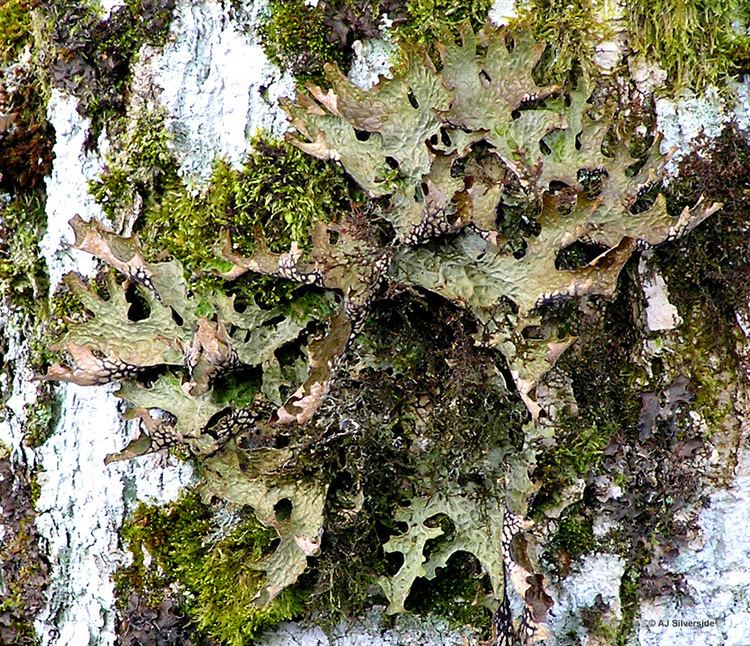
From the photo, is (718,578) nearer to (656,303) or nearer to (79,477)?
(656,303)

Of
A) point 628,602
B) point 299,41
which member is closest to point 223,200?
point 299,41

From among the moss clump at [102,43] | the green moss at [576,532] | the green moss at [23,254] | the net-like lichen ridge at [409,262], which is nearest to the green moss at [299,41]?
the net-like lichen ridge at [409,262]

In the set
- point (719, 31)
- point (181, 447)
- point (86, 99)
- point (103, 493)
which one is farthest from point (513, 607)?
point (86, 99)

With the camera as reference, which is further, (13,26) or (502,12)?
(13,26)

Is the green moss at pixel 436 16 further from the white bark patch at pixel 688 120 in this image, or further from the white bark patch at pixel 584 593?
the white bark patch at pixel 584 593

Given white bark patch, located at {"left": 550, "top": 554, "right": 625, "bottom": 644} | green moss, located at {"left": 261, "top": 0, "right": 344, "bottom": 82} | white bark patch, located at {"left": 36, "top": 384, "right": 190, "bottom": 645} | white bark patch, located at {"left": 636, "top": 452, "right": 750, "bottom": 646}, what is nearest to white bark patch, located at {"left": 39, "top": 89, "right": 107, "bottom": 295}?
white bark patch, located at {"left": 36, "top": 384, "right": 190, "bottom": 645}

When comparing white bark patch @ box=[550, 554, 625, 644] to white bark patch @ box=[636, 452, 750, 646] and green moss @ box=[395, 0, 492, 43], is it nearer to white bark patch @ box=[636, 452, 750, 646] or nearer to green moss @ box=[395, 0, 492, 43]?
white bark patch @ box=[636, 452, 750, 646]
